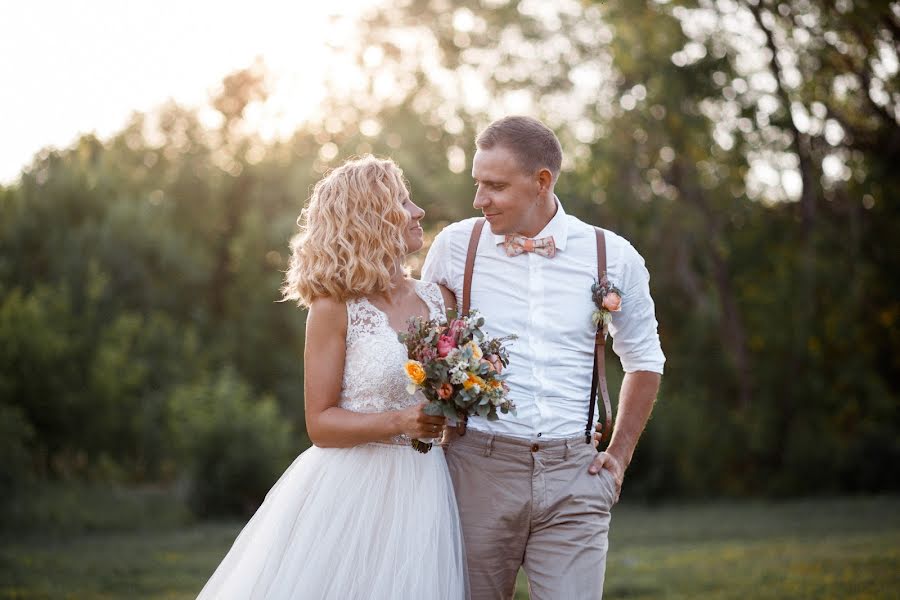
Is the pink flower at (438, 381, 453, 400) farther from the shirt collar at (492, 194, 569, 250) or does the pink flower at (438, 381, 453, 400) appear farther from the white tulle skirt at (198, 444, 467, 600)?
the shirt collar at (492, 194, 569, 250)

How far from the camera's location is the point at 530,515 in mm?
4055

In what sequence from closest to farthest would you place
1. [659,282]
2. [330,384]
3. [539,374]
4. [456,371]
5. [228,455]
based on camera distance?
[456,371], [330,384], [539,374], [228,455], [659,282]

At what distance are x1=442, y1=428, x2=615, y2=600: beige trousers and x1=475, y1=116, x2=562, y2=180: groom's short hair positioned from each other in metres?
1.08

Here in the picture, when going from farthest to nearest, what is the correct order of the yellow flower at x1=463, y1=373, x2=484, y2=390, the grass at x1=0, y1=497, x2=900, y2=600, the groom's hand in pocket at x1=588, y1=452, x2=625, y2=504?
the grass at x1=0, y1=497, x2=900, y2=600
the groom's hand in pocket at x1=588, y1=452, x2=625, y2=504
the yellow flower at x1=463, y1=373, x2=484, y2=390

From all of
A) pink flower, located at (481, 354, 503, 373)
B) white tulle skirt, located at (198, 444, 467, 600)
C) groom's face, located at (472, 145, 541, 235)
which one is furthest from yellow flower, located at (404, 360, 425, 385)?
groom's face, located at (472, 145, 541, 235)

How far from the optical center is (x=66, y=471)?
50.9 feet

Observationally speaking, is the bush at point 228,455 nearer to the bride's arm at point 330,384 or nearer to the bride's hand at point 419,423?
the bride's arm at point 330,384

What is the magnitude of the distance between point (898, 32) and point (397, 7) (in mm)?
15985

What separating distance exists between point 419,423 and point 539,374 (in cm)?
64

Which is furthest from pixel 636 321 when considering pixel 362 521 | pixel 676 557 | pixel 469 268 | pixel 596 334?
pixel 676 557

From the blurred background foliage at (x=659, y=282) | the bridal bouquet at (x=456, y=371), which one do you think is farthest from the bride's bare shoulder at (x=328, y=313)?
the blurred background foliage at (x=659, y=282)

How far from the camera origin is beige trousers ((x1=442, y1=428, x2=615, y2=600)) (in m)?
4.02

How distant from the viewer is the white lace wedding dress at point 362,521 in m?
3.88

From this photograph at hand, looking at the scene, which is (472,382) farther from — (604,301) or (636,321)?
(636,321)
